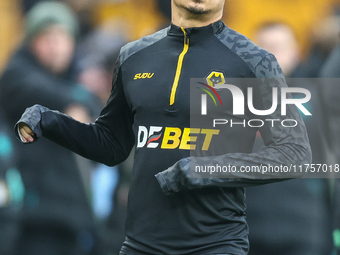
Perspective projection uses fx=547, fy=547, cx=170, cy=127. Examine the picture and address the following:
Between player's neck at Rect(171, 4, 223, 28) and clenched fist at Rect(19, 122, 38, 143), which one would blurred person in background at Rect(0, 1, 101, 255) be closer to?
clenched fist at Rect(19, 122, 38, 143)

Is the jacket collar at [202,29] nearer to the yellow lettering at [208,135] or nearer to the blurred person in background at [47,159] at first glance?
the yellow lettering at [208,135]

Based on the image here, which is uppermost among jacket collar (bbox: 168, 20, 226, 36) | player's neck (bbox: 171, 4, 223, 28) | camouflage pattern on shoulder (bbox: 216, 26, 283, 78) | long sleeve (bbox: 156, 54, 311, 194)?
player's neck (bbox: 171, 4, 223, 28)

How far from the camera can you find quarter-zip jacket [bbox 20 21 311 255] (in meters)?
2.04

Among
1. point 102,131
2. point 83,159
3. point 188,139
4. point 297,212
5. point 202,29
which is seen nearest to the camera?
point 188,139

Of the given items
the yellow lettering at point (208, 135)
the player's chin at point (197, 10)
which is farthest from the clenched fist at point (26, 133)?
the player's chin at point (197, 10)

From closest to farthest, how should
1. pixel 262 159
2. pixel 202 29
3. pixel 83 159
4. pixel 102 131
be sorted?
pixel 262 159 < pixel 202 29 < pixel 102 131 < pixel 83 159

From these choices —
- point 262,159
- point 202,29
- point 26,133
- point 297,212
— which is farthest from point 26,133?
point 297,212

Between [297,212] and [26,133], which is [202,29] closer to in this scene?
[26,133]

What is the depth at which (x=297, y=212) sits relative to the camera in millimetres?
4188

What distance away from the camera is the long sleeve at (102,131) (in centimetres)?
231

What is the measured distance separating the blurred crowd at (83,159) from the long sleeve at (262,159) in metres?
2.11

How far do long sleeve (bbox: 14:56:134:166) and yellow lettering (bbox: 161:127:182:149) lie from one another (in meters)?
0.36

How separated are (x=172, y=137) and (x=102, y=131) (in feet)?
1.47

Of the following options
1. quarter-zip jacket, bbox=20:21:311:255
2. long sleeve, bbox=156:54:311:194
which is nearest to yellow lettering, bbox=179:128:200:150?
quarter-zip jacket, bbox=20:21:311:255
